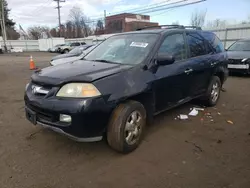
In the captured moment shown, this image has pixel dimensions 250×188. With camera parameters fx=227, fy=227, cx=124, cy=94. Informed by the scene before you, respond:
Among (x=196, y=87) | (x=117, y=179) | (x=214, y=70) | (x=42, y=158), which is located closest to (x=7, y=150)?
(x=42, y=158)

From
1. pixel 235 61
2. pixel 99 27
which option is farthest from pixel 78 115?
pixel 99 27

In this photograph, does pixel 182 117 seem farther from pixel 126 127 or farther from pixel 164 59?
pixel 126 127

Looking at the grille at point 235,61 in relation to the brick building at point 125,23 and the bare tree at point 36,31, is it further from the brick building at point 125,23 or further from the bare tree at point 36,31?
the bare tree at point 36,31

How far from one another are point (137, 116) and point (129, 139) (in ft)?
1.14

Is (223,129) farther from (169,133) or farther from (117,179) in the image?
(117,179)

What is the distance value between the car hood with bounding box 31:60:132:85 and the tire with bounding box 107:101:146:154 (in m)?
0.50

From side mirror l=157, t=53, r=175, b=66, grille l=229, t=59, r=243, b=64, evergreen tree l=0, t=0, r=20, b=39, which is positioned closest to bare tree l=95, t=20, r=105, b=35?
evergreen tree l=0, t=0, r=20, b=39

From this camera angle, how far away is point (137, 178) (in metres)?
2.68

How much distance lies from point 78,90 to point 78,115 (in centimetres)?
32

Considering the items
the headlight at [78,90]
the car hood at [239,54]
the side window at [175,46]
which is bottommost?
the headlight at [78,90]

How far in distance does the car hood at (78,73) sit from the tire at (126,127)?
50 cm

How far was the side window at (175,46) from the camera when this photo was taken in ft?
12.5

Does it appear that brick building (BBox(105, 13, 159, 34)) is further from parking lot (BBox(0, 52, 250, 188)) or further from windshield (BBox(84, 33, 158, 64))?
parking lot (BBox(0, 52, 250, 188))

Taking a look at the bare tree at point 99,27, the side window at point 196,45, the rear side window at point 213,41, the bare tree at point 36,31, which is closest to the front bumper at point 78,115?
the side window at point 196,45
